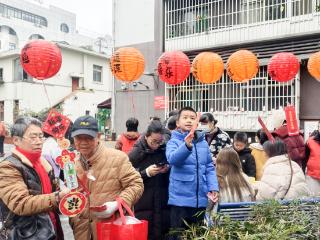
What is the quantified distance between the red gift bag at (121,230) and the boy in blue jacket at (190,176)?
1.15 metres

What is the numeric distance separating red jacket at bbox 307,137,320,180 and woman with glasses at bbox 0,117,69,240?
13.3 feet

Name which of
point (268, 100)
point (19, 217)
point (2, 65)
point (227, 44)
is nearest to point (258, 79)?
point (268, 100)

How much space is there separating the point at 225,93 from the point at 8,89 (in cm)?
1819

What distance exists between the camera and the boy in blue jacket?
11.9 ft

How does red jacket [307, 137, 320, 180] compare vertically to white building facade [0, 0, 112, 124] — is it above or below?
below

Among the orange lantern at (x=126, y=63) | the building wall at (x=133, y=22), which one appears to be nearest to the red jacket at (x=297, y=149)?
the orange lantern at (x=126, y=63)

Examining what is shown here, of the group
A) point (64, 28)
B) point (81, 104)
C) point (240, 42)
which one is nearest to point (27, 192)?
point (240, 42)

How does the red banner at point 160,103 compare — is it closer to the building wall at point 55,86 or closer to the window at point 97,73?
the building wall at point 55,86

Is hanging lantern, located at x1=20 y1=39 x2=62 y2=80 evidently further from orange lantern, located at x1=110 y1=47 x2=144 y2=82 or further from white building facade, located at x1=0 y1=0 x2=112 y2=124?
white building facade, located at x1=0 y1=0 x2=112 y2=124

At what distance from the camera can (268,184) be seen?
3762 millimetres

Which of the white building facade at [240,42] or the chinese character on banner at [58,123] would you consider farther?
the white building facade at [240,42]

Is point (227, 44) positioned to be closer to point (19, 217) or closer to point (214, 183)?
point (214, 183)

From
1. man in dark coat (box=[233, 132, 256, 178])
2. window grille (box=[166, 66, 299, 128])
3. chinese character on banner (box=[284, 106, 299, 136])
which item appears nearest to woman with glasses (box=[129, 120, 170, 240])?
man in dark coat (box=[233, 132, 256, 178])

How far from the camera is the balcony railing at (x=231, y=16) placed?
10.9m
